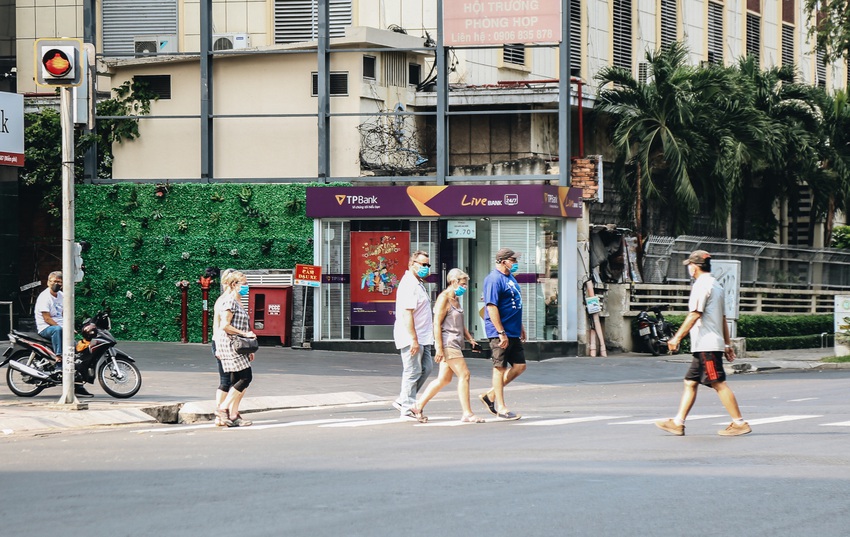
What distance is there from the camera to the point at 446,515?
873cm

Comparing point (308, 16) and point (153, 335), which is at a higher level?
point (308, 16)

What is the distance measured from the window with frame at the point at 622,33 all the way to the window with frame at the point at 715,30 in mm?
4168

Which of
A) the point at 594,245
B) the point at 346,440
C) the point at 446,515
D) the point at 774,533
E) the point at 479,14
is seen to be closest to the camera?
the point at 774,533

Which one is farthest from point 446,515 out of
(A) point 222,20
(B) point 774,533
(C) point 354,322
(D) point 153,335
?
(A) point 222,20

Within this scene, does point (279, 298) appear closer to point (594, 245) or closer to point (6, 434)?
point (594, 245)

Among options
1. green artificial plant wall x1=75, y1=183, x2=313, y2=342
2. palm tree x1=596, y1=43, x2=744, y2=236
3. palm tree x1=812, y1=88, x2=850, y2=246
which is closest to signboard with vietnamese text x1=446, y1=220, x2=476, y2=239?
green artificial plant wall x1=75, y1=183, x2=313, y2=342

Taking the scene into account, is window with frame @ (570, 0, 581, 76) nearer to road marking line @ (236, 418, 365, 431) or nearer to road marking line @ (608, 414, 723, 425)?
road marking line @ (608, 414, 723, 425)

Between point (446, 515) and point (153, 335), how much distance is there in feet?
69.9

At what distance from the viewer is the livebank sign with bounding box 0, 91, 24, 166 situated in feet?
90.5

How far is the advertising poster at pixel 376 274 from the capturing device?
1101 inches

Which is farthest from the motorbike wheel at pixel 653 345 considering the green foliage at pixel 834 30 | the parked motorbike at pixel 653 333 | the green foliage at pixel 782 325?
the green foliage at pixel 834 30

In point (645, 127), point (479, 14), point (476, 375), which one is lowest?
point (476, 375)

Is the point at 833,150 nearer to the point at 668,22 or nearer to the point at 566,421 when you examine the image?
the point at 668,22

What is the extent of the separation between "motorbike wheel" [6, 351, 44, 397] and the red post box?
962cm
